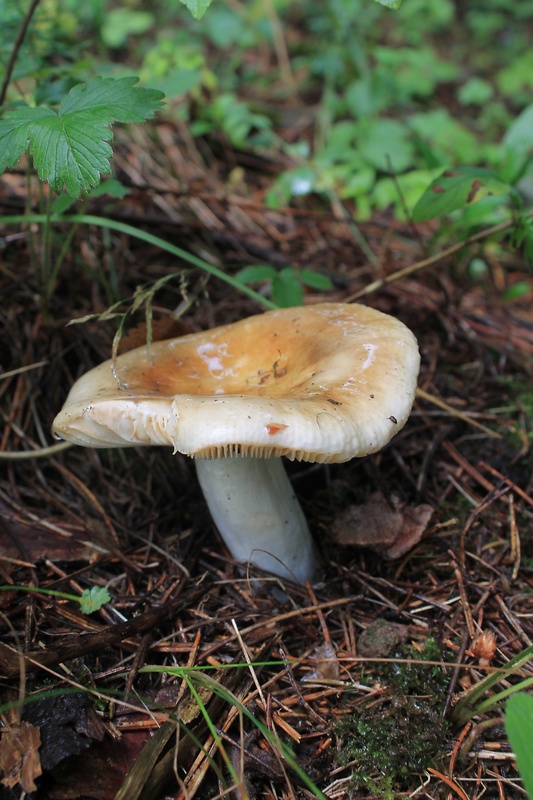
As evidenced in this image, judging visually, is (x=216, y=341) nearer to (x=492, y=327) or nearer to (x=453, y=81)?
(x=492, y=327)

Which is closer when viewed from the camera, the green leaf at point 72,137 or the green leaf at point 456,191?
the green leaf at point 72,137

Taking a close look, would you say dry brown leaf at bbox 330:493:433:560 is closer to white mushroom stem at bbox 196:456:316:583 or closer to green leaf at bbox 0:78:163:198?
white mushroom stem at bbox 196:456:316:583

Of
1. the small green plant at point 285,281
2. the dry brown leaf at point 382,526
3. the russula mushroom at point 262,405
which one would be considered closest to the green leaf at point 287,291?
the small green plant at point 285,281

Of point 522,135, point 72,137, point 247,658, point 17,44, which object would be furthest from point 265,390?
point 522,135

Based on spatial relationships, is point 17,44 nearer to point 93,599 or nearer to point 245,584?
point 93,599

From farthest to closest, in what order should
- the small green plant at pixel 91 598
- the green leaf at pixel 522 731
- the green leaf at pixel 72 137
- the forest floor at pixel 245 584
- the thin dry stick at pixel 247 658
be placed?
1. the small green plant at pixel 91 598
2. the thin dry stick at pixel 247 658
3. the green leaf at pixel 72 137
4. the forest floor at pixel 245 584
5. the green leaf at pixel 522 731

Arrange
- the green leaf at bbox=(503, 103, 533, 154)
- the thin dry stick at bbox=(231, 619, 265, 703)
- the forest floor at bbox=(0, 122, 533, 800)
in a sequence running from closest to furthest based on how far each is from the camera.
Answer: the forest floor at bbox=(0, 122, 533, 800), the thin dry stick at bbox=(231, 619, 265, 703), the green leaf at bbox=(503, 103, 533, 154)

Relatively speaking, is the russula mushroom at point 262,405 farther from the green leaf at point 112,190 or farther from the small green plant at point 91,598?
the green leaf at point 112,190

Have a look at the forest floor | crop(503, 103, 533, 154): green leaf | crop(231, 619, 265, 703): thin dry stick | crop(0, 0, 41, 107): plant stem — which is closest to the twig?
the forest floor
